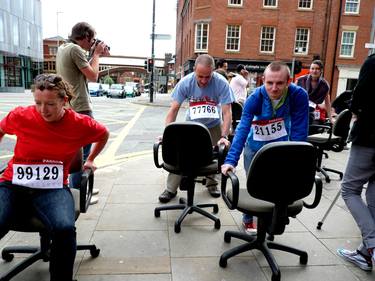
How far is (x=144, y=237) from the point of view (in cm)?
333

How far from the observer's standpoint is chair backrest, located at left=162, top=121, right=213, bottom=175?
3.31 metres

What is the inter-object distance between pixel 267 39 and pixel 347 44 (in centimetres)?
600

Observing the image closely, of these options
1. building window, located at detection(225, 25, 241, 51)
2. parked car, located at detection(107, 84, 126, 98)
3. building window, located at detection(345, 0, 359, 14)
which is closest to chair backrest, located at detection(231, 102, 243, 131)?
building window, located at detection(225, 25, 241, 51)

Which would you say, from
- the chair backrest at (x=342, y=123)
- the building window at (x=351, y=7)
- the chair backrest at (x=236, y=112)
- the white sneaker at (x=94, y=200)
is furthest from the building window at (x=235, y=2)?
the white sneaker at (x=94, y=200)

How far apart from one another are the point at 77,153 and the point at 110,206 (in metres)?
1.46

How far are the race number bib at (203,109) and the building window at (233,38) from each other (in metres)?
22.5

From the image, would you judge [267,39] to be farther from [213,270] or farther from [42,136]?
[42,136]

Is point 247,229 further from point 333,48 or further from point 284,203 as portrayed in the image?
point 333,48

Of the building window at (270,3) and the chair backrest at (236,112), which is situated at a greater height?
the building window at (270,3)

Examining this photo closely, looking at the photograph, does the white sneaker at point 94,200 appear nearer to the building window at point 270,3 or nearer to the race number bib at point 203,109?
the race number bib at point 203,109

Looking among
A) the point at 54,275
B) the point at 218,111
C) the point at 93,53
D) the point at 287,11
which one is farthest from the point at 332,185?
the point at 287,11

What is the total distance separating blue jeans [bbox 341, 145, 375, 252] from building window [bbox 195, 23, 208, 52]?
24435 millimetres

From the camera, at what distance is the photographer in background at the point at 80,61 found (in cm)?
363

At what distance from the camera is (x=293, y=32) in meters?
25.2
